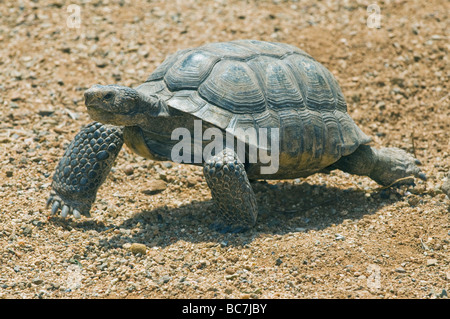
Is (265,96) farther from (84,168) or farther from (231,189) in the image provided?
A: (84,168)

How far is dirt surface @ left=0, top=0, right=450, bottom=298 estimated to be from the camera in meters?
4.33

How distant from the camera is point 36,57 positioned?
842 centimetres

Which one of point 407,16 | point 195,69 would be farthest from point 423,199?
point 407,16

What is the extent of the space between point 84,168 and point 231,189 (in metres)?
1.46

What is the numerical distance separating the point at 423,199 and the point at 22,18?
7144mm

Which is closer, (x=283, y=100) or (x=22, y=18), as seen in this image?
(x=283, y=100)

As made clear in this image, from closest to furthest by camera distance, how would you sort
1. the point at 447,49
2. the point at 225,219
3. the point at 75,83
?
the point at 225,219 < the point at 75,83 < the point at 447,49

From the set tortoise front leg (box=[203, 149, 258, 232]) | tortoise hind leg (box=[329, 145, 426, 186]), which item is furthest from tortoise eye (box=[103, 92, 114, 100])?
tortoise hind leg (box=[329, 145, 426, 186])

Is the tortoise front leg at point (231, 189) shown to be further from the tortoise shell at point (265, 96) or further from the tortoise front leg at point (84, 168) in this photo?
the tortoise front leg at point (84, 168)

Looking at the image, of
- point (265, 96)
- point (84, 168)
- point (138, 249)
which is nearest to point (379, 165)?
point (265, 96)

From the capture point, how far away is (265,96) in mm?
5293

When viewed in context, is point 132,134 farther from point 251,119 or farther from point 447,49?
point 447,49

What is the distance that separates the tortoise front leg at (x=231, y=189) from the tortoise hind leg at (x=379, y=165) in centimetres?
131

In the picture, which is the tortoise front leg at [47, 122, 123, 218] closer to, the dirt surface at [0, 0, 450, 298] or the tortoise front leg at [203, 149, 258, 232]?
the dirt surface at [0, 0, 450, 298]
